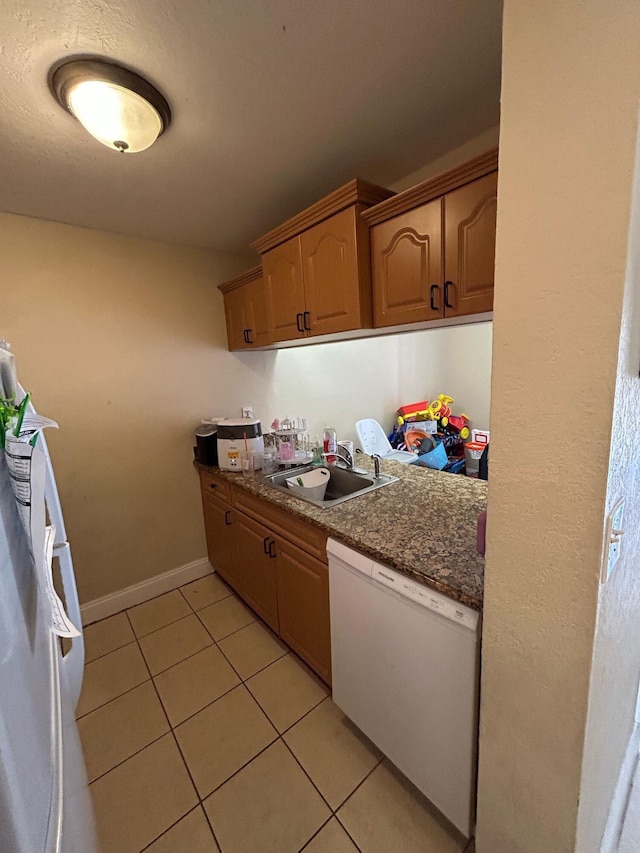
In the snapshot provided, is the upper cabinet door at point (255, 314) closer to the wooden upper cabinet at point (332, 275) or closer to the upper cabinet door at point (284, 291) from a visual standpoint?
the upper cabinet door at point (284, 291)

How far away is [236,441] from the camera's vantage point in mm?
2195

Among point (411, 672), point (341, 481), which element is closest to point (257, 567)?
point (341, 481)

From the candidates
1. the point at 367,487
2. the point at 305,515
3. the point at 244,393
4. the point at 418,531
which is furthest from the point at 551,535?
the point at 244,393

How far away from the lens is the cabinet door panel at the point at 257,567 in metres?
1.86

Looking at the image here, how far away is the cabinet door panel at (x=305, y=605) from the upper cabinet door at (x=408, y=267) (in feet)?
3.49

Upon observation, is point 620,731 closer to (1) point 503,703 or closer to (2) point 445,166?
(1) point 503,703

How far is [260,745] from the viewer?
1.44 metres

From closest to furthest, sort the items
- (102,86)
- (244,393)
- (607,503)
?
(607,503), (102,86), (244,393)

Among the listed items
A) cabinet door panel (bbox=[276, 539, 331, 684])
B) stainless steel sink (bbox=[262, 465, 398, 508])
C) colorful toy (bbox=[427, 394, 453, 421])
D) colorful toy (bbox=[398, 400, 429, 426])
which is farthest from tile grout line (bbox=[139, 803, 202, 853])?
colorful toy (bbox=[427, 394, 453, 421])

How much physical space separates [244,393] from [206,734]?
6.29ft

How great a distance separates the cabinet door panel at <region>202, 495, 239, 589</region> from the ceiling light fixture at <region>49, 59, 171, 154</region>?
5.81 feet

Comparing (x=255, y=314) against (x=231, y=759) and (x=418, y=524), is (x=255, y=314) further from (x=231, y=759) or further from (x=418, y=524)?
(x=231, y=759)

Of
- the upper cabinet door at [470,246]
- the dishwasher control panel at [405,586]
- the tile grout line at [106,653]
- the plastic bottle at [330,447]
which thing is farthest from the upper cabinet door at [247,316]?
the tile grout line at [106,653]

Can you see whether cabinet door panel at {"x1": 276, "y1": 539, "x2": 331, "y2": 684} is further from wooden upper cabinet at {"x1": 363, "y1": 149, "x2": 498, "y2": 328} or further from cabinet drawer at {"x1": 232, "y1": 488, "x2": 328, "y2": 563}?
wooden upper cabinet at {"x1": 363, "y1": 149, "x2": 498, "y2": 328}
